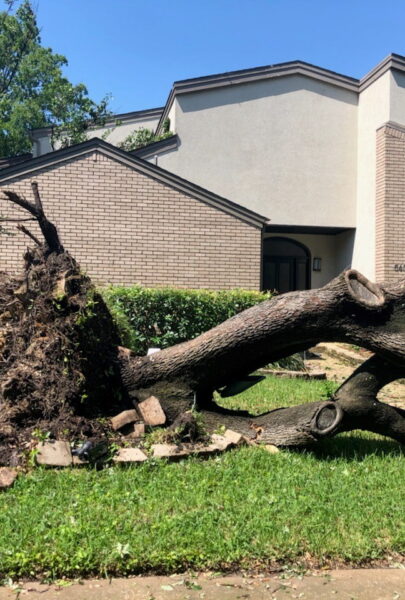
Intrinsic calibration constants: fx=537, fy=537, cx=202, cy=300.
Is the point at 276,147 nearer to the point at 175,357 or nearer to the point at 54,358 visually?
the point at 175,357

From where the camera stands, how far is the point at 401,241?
514 inches

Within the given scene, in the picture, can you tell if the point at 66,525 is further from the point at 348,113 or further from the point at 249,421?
the point at 348,113

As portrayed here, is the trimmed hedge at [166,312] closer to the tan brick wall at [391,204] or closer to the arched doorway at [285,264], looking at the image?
the tan brick wall at [391,204]

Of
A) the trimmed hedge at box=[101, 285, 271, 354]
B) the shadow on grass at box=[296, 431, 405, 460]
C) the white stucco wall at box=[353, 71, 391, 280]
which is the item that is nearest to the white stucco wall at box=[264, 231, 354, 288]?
the white stucco wall at box=[353, 71, 391, 280]

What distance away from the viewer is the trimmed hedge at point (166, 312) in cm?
918

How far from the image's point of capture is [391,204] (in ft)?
43.2

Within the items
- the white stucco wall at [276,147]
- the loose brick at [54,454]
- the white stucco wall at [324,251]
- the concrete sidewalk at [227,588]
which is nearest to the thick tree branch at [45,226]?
the loose brick at [54,454]

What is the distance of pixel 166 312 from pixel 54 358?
498 cm

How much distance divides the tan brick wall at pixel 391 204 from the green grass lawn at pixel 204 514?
9498 mm

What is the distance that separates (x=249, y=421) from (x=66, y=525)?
2.08 metres

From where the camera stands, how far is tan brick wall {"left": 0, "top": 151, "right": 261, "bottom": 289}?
35.0 feet

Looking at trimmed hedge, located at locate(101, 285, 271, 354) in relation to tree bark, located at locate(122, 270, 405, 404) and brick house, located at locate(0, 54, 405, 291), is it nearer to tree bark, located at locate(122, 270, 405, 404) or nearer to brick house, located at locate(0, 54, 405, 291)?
brick house, located at locate(0, 54, 405, 291)

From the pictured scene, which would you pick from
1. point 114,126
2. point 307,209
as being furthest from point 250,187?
point 114,126

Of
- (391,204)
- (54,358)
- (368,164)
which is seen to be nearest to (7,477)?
(54,358)
